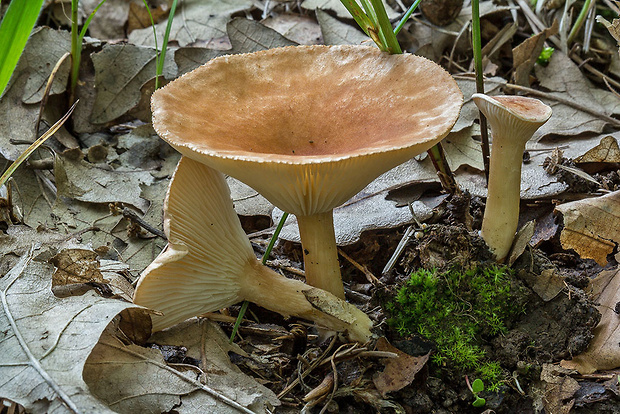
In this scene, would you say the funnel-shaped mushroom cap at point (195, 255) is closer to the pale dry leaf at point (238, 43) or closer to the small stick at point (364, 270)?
the small stick at point (364, 270)

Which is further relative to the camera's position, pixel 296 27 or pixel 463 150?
pixel 296 27

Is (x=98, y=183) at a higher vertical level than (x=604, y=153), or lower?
higher

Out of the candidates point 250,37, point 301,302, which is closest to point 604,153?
point 301,302

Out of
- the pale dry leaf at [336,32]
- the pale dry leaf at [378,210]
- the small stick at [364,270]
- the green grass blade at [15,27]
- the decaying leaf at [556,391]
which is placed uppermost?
the green grass blade at [15,27]

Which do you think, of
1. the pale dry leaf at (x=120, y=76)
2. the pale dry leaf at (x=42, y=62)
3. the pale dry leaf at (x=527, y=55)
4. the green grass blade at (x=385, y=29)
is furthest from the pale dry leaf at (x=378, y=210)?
the pale dry leaf at (x=42, y=62)

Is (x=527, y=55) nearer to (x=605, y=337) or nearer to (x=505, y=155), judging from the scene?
(x=505, y=155)

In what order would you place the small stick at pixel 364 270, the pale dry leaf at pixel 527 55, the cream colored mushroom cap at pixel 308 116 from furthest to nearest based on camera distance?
the pale dry leaf at pixel 527 55 < the small stick at pixel 364 270 < the cream colored mushroom cap at pixel 308 116

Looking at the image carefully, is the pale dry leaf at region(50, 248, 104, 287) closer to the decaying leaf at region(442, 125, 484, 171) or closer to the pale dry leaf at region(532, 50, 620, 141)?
the decaying leaf at region(442, 125, 484, 171)
